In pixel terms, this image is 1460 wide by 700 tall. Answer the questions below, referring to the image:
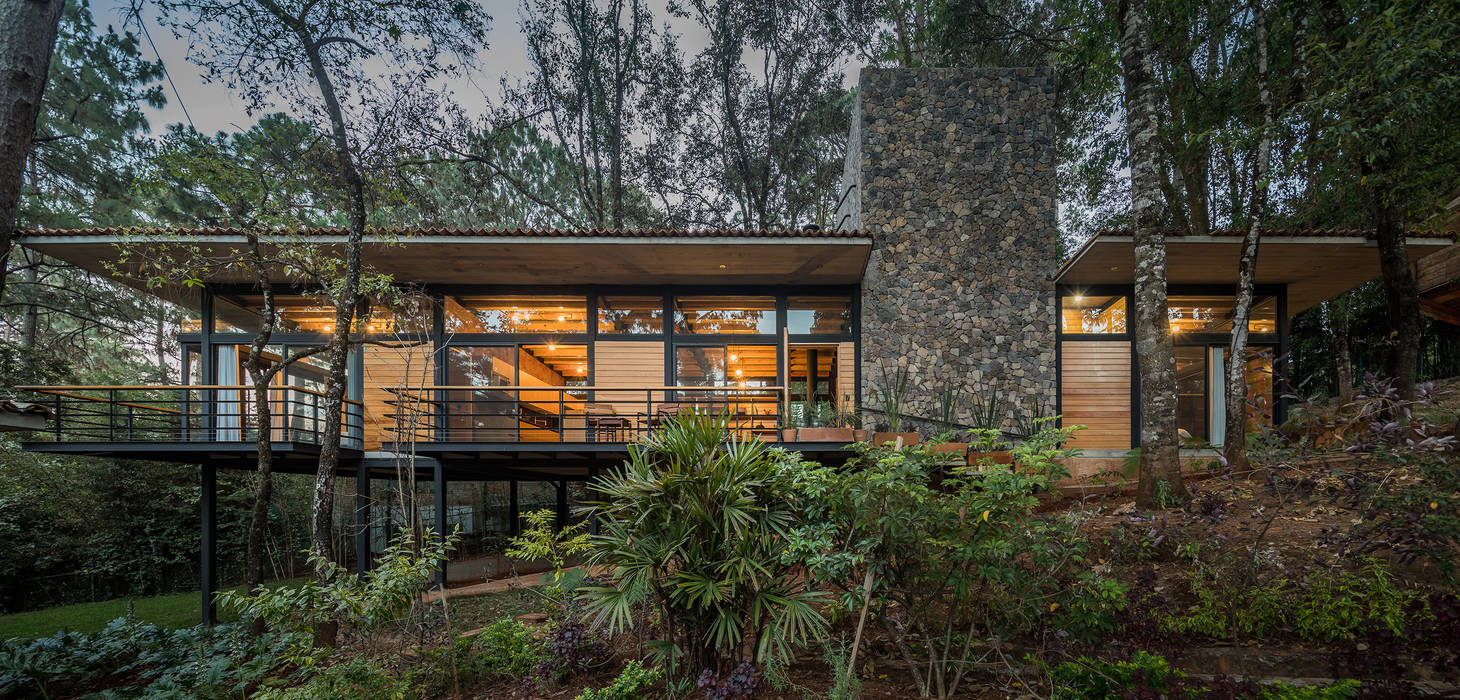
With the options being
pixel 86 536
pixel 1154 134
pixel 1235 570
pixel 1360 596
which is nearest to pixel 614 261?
pixel 1154 134

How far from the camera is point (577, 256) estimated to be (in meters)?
8.55

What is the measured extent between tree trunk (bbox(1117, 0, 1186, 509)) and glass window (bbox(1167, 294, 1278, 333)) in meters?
5.07

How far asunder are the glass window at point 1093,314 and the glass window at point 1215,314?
0.86 meters

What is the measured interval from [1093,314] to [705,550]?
907 centimetres

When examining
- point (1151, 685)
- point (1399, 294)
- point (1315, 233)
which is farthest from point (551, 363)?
point (1399, 294)

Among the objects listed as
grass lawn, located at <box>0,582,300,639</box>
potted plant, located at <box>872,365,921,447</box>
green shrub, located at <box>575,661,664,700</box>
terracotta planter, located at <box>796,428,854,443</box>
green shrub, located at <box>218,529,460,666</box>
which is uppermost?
potted plant, located at <box>872,365,921,447</box>

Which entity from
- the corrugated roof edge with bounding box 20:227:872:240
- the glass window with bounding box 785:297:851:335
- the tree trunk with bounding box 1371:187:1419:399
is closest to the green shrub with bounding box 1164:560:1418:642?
the tree trunk with bounding box 1371:187:1419:399

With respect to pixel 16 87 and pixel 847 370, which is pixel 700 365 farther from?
pixel 16 87

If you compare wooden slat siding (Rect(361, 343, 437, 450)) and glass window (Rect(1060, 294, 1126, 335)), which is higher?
glass window (Rect(1060, 294, 1126, 335))

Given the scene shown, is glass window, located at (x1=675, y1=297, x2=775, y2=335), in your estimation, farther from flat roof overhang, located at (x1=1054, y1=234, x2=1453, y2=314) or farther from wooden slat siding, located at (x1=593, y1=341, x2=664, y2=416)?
flat roof overhang, located at (x1=1054, y1=234, x2=1453, y2=314)

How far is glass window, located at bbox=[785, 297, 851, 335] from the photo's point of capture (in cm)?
973

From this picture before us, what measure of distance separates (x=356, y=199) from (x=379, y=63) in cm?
209

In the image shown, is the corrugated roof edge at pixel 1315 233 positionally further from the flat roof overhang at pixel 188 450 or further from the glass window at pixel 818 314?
the flat roof overhang at pixel 188 450

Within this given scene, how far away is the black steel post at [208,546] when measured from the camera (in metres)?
7.09
